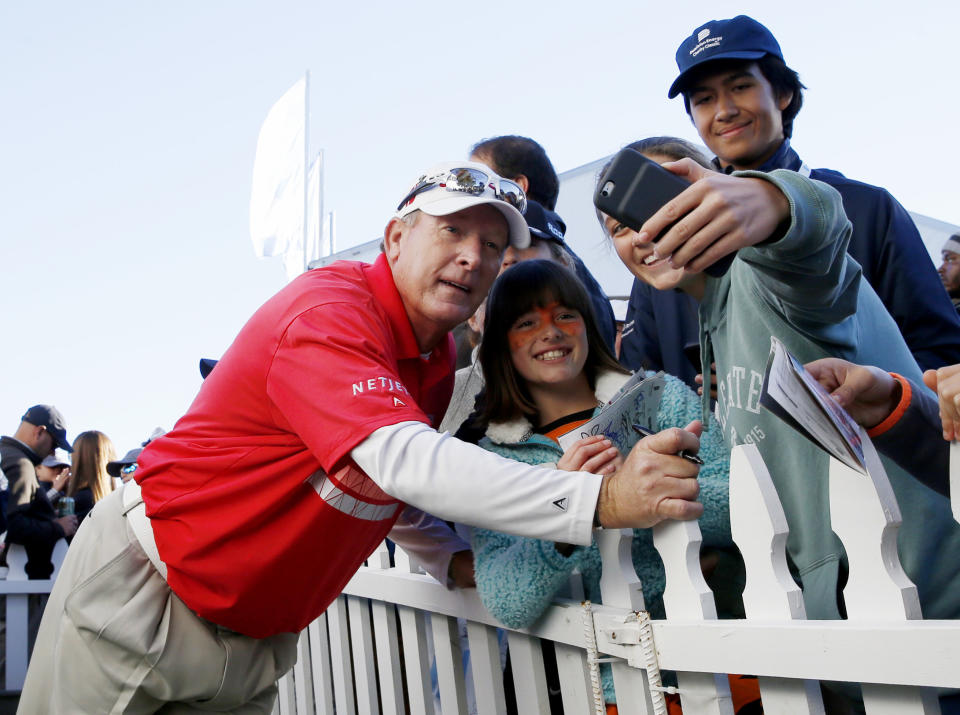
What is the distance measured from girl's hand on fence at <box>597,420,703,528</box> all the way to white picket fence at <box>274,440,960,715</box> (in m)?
0.08

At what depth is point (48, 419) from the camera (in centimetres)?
633

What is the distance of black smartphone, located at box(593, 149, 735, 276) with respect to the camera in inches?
46.7

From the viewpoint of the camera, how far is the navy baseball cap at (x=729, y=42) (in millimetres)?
2613

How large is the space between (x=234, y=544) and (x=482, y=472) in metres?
0.75

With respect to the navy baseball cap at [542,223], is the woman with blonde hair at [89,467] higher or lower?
lower

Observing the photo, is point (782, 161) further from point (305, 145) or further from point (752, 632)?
point (305, 145)

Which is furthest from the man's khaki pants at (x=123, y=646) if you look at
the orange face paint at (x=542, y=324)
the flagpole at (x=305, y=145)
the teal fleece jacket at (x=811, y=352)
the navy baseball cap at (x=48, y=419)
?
the flagpole at (x=305, y=145)

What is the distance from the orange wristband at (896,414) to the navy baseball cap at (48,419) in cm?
638

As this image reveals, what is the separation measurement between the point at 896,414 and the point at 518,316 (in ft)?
3.94

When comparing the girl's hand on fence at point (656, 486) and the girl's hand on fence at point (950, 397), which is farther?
the girl's hand on fence at point (656, 486)

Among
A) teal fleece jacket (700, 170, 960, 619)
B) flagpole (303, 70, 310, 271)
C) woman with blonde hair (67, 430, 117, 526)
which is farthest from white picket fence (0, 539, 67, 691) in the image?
teal fleece jacket (700, 170, 960, 619)

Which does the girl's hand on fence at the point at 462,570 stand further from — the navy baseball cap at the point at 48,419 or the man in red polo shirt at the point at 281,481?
the navy baseball cap at the point at 48,419

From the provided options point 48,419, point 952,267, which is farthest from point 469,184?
point 48,419

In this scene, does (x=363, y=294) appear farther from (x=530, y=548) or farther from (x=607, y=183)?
(x=607, y=183)
